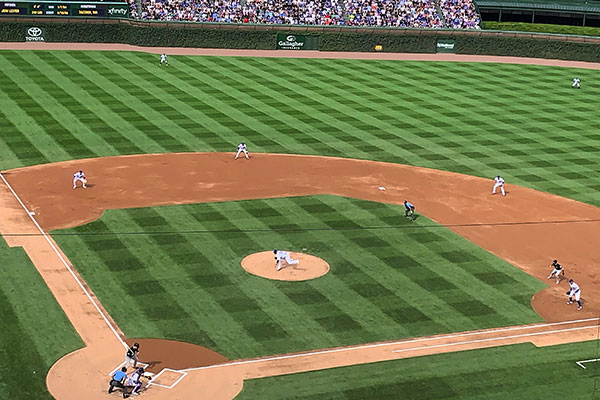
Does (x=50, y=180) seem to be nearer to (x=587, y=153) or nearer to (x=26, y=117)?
(x=26, y=117)

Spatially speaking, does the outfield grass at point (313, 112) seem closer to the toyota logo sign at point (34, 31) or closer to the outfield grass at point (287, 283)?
the toyota logo sign at point (34, 31)

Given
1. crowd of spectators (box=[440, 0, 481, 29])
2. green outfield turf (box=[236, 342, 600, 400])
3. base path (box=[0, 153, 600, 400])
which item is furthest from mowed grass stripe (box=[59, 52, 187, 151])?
crowd of spectators (box=[440, 0, 481, 29])

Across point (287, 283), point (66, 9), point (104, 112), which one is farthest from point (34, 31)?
point (287, 283)

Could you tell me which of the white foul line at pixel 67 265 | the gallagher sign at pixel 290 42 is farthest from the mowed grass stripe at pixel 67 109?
the gallagher sign at pixel 290 42

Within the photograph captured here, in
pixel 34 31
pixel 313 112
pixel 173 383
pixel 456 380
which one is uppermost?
pixel 34 31

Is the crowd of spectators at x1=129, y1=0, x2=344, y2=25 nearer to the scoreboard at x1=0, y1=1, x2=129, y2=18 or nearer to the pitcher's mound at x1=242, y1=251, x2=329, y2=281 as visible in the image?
the scoreboard at x1=0, y1=1, x2=129, y2=18

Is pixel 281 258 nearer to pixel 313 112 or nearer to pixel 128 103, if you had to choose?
pixel 313 112

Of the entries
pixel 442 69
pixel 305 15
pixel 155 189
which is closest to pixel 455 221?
pixel 155 189
